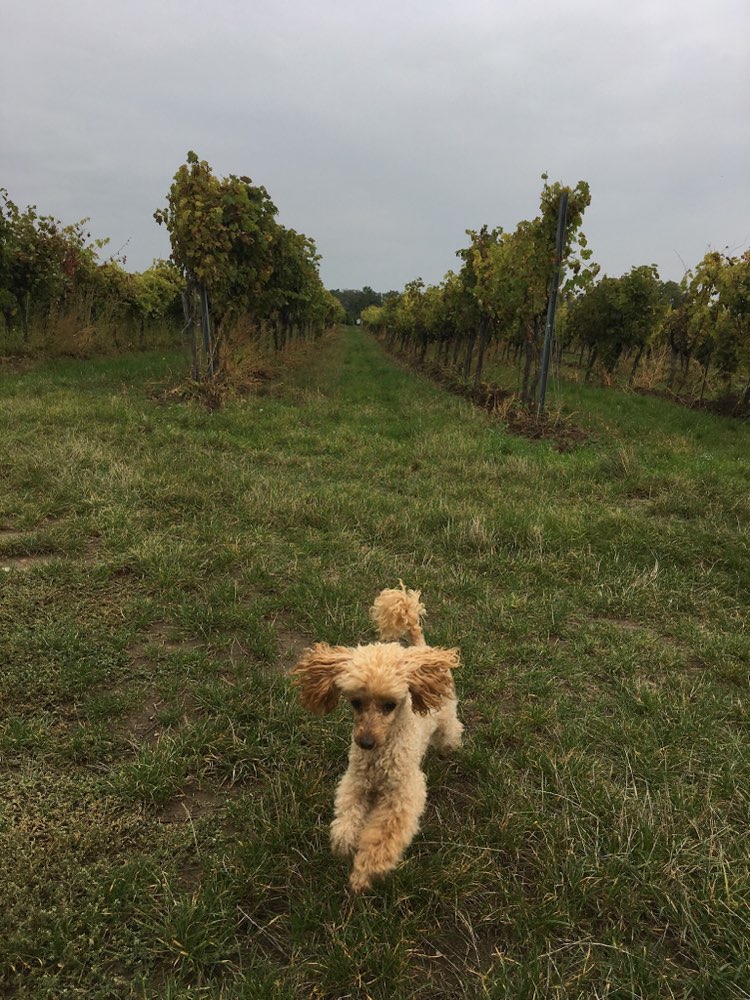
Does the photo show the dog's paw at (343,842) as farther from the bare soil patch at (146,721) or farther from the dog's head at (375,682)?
the bare soil patch at (146,721)

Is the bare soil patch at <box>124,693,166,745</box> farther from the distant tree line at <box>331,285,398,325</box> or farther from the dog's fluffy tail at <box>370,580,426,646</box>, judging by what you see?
the distant tree line at <box>331,285,398,325</box>

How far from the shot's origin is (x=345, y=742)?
8.73 feet

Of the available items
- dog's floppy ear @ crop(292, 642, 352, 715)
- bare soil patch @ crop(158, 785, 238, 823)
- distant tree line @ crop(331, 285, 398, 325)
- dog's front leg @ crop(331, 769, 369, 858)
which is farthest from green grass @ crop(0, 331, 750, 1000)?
distant tree line @ crop(331, 285, 398, 325)

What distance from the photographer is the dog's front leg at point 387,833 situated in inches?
73.5

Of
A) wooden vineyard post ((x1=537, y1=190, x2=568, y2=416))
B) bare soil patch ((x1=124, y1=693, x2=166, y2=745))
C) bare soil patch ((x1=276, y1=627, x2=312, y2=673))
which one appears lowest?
bare soil patch ((x1=124, y1=693, x2=166, y2=745))

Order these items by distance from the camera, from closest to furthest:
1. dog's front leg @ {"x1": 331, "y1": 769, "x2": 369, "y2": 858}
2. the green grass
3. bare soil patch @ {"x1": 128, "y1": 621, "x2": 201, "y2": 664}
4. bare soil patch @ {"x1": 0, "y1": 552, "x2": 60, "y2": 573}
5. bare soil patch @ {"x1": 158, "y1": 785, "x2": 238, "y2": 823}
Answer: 1. the green grass
2. dog's front leg @ {"x1": 331, "y1": 769, "x2": 369, "y2": 858}
3. bare soil patch @ {"x1": 158, "y1": 785, "x2": 238, "y2": 823}
4. bare soil patch @ {"x1": 128, "y1": 621, "x2": 201, "y2": 664}
5. bare soil patch @ {"x1": 0, "y1": 552, "x2": 60, "y2": 573}

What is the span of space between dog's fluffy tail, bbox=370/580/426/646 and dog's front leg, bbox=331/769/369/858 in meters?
0.67

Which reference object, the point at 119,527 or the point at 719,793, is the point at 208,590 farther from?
the point at 719,793

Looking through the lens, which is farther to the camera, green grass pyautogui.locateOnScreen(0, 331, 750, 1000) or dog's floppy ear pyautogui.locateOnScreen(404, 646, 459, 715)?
dog's floppy ear pyautogui.locateOnScreen(404, 646, 459, 715)

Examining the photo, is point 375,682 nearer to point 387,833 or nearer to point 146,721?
point 387,833

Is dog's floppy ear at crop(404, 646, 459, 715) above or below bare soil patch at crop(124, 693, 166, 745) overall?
above

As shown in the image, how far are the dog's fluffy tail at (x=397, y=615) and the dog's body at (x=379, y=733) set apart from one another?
0.36 meters

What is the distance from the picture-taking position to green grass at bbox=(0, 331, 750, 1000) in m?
1.76

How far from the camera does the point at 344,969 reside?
1675mm
